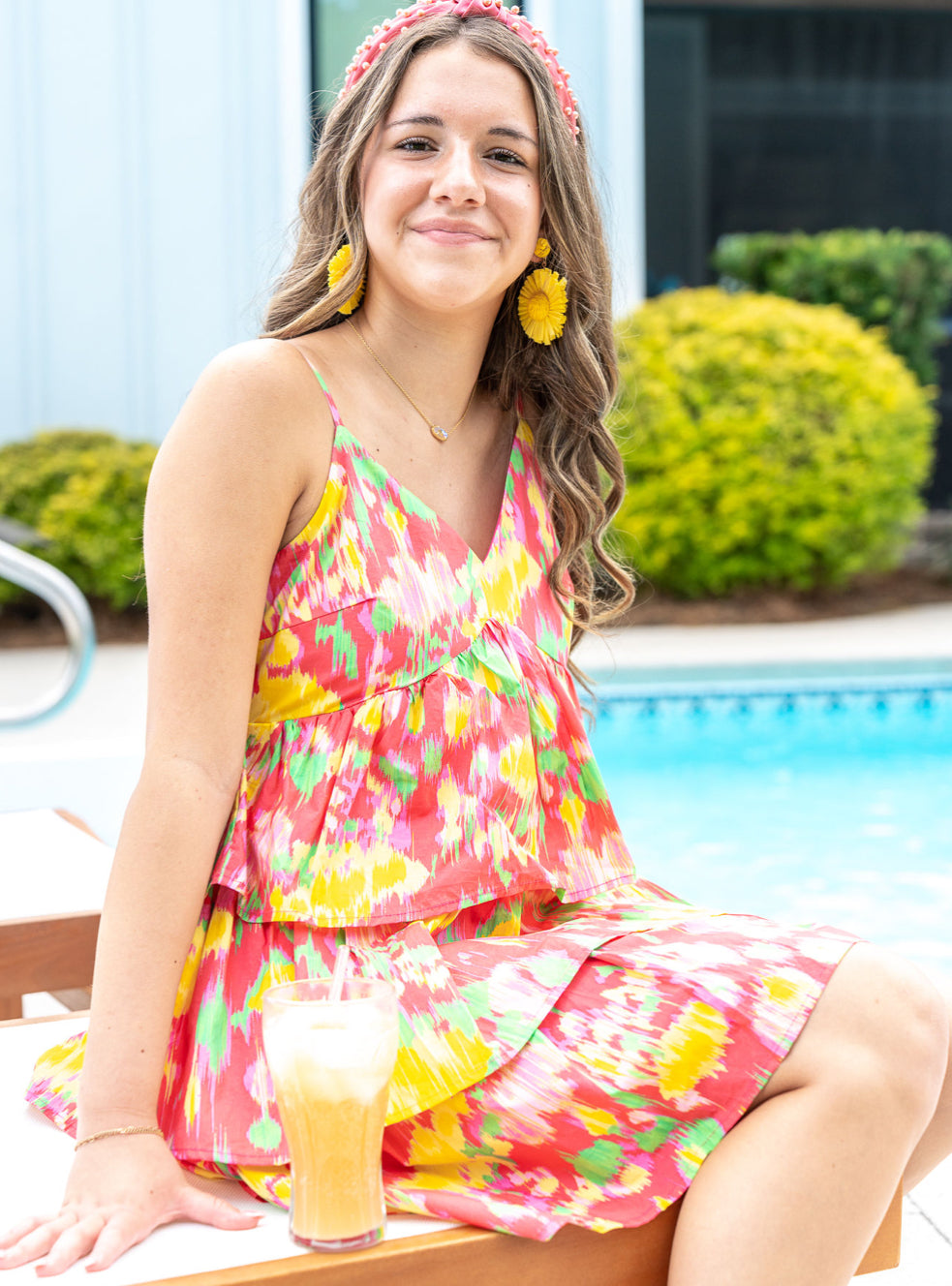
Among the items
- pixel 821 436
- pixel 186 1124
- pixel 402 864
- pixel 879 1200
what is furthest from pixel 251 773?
pixel 821 436

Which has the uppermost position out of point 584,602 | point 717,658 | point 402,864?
point 584,602

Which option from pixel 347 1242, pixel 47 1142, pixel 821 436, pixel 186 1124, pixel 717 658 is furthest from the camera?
pixel 821 436

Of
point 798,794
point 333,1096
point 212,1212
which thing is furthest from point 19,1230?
point 798,794

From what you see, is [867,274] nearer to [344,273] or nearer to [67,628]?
[67,628]

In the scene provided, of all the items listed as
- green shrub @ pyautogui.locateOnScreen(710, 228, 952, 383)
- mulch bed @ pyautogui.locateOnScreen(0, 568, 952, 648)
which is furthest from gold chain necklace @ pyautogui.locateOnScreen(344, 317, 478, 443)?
green shrub @ pyautogui.locateOnScreen(710, 228, 952, 383)

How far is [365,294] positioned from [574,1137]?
959mm

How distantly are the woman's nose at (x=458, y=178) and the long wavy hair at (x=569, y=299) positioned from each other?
101 mm

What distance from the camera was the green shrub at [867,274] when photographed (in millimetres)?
10453

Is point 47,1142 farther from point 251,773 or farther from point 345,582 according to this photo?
Answer: point 345,582

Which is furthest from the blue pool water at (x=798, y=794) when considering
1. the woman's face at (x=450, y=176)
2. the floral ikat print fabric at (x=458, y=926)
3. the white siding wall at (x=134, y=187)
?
the white siding wall at (x=134, y=187)

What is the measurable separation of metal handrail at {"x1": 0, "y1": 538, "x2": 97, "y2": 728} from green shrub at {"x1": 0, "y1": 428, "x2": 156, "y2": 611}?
5.65 meters

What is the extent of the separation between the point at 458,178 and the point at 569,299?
0.31 meters

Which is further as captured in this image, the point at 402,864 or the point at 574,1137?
the point at 402,864

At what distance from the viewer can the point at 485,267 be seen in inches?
64.6
